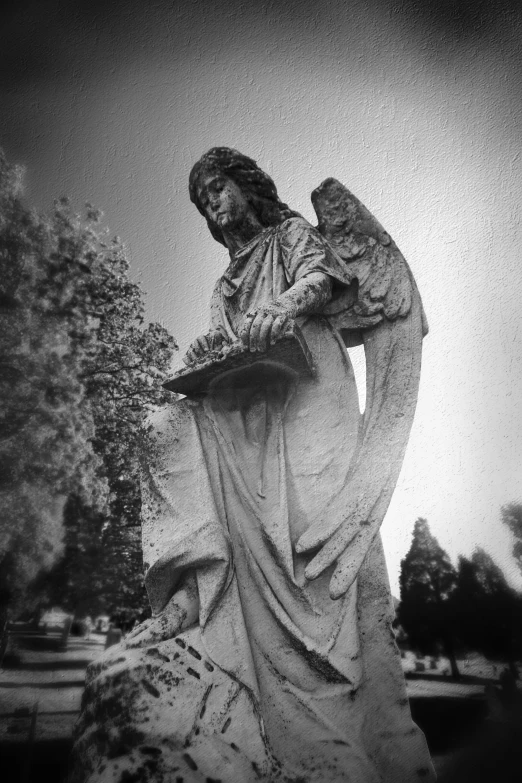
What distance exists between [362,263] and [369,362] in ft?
1.61

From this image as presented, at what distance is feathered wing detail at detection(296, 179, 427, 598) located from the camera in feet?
6.02

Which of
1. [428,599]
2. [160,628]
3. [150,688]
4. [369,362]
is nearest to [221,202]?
[369,362]

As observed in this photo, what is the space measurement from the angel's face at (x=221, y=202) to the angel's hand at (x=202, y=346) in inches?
Result: 27.8

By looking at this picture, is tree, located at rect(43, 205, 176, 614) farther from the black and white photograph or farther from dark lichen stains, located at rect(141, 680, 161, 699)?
dark lichen stains, located at rect(141, 680, 161, 699)

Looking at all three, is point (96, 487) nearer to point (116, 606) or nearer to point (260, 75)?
point (116, 606)

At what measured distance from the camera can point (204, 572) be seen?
→ 5.73 ft

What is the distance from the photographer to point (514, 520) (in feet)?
13.0

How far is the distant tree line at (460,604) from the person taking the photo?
4.00m

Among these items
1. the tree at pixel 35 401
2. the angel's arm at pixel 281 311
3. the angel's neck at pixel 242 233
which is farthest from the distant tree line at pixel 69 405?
the angel's arm at pixel 281 311

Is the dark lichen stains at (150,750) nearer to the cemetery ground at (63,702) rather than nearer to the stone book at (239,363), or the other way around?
the stone book at (239,363)

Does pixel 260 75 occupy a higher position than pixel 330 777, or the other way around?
pixel 260 75

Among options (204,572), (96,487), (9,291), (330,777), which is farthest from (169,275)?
(330,777)

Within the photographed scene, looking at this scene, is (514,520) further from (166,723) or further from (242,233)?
(166,723)

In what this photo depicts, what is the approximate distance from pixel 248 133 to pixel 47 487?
12.5 ft
